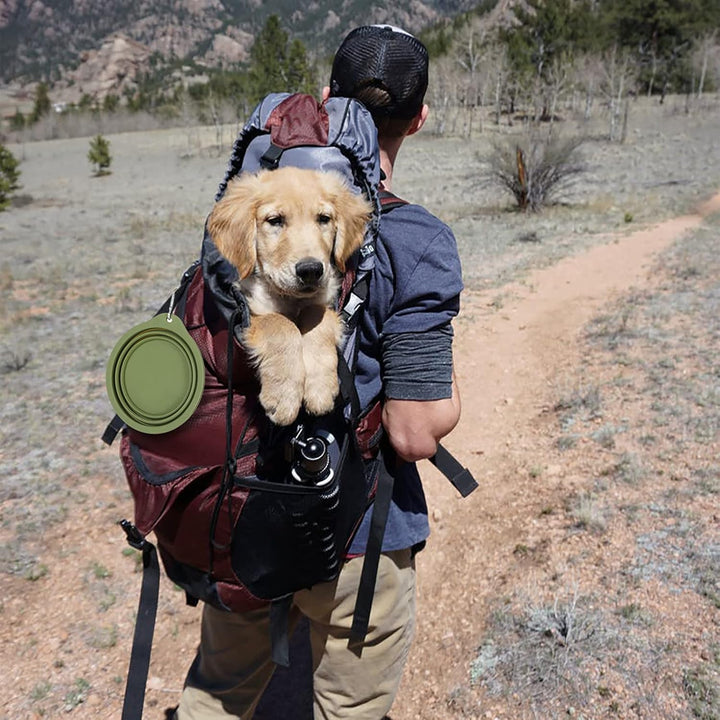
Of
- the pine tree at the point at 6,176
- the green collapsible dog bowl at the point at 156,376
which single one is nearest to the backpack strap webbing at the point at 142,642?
the green collapsible dog bowl at the point at 156,376

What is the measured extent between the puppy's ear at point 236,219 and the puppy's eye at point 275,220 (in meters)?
0.08

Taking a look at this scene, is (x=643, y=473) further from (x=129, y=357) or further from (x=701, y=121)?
(x=701, y=121)

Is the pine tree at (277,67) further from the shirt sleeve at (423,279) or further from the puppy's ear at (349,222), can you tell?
the shirt sleeve at (423,279)

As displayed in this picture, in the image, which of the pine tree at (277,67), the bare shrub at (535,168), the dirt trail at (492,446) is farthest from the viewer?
the pine tree at (277,67)

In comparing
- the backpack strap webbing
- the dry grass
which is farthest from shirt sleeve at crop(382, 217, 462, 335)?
the dry grass

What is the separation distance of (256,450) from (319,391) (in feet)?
0.71

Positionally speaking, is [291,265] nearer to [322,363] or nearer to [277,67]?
[322,363]

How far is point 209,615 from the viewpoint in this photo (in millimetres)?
1931

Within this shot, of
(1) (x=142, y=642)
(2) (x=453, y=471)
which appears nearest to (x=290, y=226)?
(2) (x=453, y=471)

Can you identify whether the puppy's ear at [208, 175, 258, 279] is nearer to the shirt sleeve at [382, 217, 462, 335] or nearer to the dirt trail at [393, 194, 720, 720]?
the shirt sleeve at [382, 217, 462, 335]

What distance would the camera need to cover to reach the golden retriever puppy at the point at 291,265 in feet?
4.99

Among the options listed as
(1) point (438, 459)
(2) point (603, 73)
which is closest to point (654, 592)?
(1) point (438, 459)

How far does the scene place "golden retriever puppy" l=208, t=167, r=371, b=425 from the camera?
4.99 ft

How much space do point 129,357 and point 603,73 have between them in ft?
173
